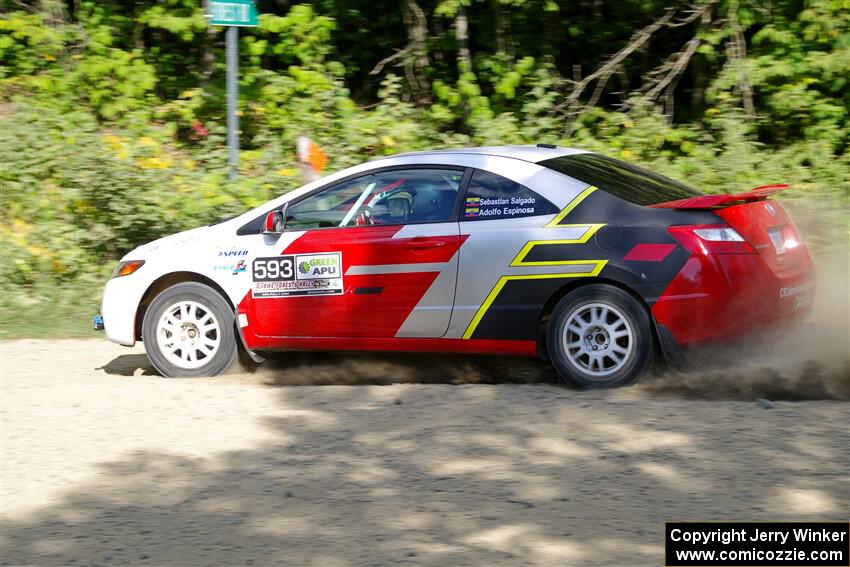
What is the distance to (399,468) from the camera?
5.57m

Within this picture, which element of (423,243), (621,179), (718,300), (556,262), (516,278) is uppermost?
(621,179)

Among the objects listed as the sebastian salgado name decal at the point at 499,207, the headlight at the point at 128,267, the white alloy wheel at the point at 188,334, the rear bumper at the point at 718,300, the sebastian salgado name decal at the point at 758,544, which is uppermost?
the sebastian salgado name decal at the point at 499,207

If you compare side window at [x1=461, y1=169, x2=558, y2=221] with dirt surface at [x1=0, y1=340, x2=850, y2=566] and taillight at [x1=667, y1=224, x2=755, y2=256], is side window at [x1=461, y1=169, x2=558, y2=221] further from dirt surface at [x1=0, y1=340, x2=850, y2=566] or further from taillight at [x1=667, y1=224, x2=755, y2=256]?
dirt surface at [x1=0, y1=340, x2=850, y2=566]

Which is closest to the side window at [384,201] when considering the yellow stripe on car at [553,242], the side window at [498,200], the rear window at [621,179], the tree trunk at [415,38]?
the side window at [498,200]

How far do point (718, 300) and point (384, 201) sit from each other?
231 cm

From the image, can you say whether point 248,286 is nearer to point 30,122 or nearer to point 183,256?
point 183,256

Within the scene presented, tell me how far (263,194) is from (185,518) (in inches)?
271

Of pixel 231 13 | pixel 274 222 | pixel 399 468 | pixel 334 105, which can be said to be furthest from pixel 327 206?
pixel 334 105

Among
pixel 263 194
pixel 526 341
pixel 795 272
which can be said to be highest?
pixel 263 194

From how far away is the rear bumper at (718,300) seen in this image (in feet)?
21.5

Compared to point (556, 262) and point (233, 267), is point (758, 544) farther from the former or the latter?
point (233, 267)

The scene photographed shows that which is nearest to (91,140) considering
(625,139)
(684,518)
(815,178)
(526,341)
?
(625,139)

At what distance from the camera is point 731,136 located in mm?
11758

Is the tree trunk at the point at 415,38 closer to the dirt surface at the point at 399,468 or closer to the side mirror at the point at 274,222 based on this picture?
the side mirror at the point at 274,222
